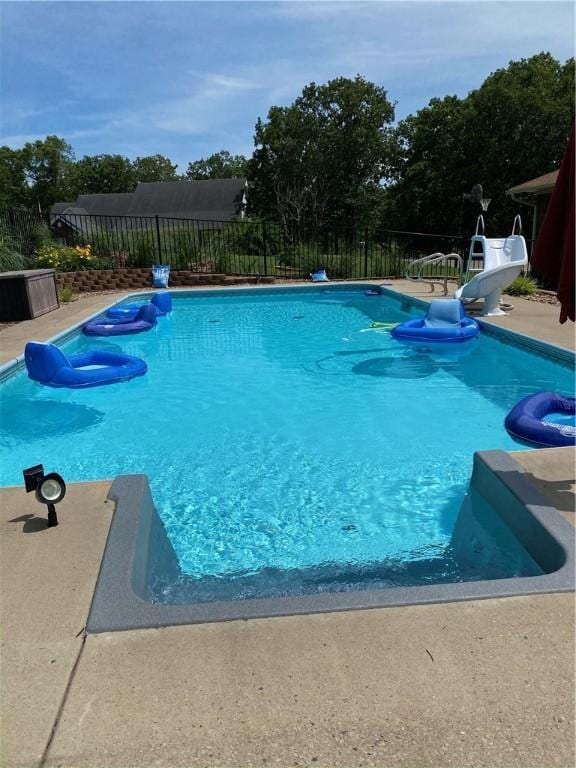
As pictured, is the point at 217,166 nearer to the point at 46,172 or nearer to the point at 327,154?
the point at 46,172

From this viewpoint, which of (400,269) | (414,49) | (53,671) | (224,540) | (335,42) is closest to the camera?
(53,671)

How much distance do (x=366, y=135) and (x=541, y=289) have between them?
803 inches

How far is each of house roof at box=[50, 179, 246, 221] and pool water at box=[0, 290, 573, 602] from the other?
29080mm

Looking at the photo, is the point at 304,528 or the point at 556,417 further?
the point at 556,417

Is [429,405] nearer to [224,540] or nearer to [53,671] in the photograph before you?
[224,540]

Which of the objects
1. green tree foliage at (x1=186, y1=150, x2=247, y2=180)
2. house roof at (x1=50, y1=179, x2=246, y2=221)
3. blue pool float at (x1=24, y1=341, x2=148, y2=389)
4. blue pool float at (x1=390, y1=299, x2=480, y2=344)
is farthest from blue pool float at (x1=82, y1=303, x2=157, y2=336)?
green tree foliage at (x1=186, y1=150, x2=247, y2=180)

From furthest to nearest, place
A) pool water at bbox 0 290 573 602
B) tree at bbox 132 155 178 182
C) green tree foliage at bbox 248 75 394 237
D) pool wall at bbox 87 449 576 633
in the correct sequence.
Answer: tree at bbox 132 155 178 182, green tree foliage at bbox 248 75 394 237, pool water at bbox 0 290 573 602, pool wall at bbox 87 449 576 633

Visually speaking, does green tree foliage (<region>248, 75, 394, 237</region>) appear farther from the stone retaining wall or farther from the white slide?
the white slide

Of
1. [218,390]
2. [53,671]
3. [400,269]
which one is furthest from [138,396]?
[400,269]

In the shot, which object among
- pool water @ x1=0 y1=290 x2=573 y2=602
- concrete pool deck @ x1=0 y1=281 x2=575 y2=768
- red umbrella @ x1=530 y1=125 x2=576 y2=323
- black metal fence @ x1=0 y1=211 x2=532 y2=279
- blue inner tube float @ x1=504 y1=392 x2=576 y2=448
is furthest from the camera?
black metal fence @ x1=0 y1=211 x2=532 y2=279

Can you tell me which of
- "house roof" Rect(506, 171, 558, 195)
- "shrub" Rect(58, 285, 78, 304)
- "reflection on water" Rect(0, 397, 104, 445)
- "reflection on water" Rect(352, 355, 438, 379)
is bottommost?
"reflection on water" Rect(352, 355, 438, 379)

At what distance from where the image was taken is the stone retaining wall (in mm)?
14312

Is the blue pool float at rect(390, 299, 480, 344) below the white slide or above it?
below

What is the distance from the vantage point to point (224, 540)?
10.9ft
